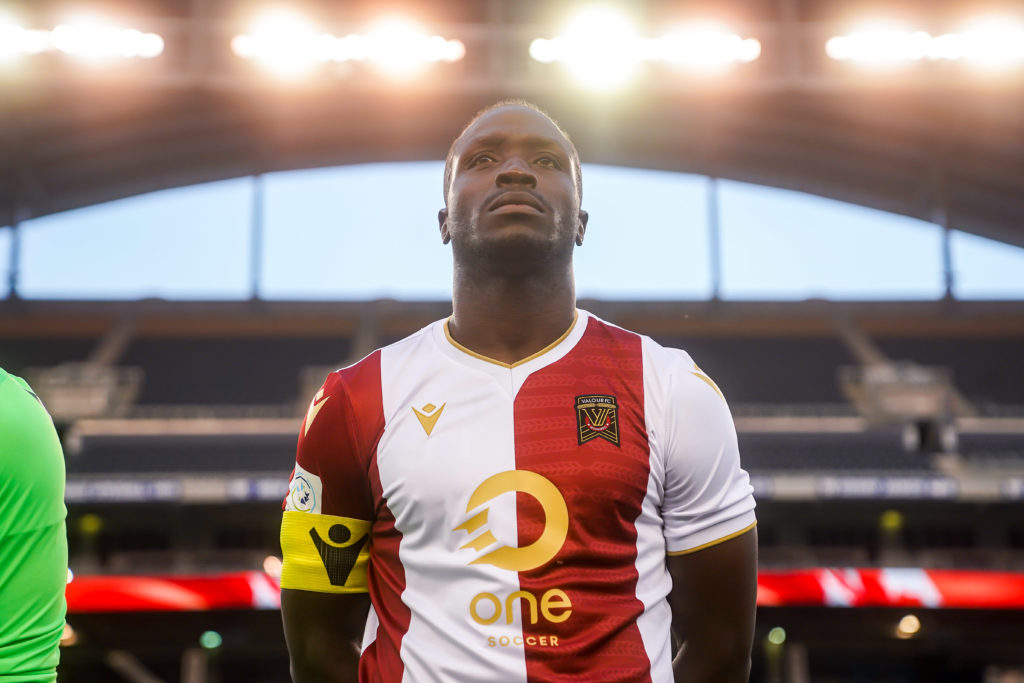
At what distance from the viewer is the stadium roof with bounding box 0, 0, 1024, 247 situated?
1109 cm

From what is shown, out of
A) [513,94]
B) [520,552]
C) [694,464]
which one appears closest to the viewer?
[520,552]

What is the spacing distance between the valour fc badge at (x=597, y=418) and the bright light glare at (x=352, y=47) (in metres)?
10.0

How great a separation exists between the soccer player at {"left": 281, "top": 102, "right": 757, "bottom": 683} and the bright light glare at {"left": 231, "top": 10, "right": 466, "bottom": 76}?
9.85 meters

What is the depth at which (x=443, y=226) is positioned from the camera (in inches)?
75.9

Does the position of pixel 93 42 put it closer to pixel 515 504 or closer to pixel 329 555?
pixel 329 555

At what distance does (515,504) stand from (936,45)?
11.7 meters

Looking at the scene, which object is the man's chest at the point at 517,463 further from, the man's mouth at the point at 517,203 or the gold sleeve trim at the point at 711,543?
the man's mouth at the point at 517,203

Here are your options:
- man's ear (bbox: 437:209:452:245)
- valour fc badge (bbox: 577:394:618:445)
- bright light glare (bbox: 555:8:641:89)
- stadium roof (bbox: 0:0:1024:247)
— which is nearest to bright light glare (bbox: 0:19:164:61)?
stadium roof (bbox: 0:0:1024:247)

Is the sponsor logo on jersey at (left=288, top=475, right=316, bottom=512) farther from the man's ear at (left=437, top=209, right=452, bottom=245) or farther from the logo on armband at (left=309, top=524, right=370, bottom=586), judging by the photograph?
the man's ear at (left=437, top=209, right=452, bottom=245)

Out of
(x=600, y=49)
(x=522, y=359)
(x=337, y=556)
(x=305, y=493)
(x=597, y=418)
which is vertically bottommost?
(x=337, y=556)

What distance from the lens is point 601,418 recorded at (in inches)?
67.2

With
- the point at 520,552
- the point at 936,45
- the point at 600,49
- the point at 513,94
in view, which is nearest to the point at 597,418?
the point at 520,552

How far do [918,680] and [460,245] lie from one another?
9177 mm

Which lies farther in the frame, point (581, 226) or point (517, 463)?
point (581, 226)
